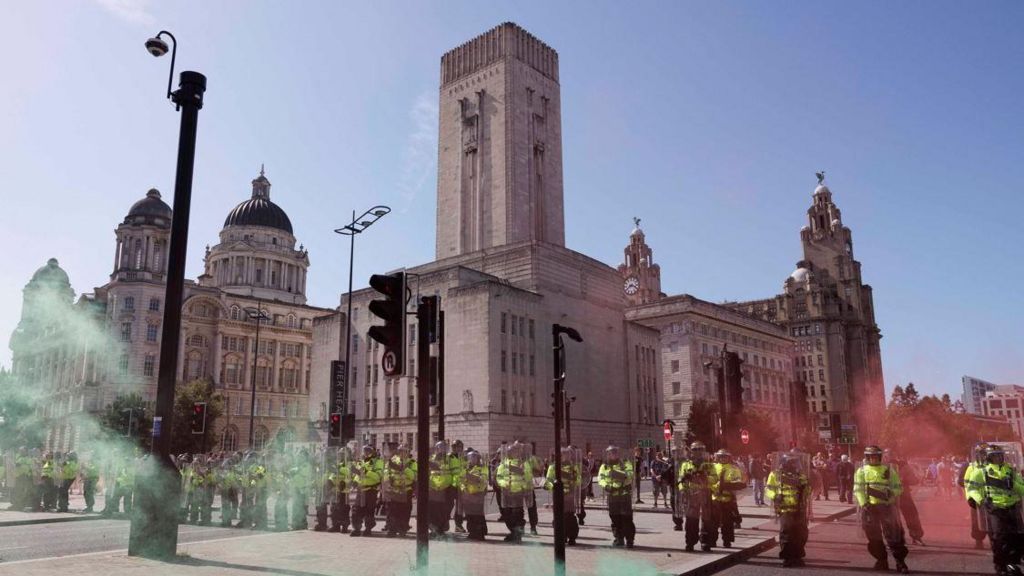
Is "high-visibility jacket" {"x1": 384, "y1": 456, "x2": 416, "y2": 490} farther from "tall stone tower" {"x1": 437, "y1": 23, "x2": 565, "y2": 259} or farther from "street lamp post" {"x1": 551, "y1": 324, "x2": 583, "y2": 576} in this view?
"tall stone tower" {"x1": 437, "y1": 23, "x2": 565, "y2": 259}

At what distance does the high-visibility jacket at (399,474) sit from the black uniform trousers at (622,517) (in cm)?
478

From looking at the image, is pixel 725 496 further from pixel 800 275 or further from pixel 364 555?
pixel 800 275

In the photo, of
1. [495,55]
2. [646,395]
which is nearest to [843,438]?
[646,395]

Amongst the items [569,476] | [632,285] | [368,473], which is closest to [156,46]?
[368,473]

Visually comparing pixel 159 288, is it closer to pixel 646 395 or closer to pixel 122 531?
pixel 646 395

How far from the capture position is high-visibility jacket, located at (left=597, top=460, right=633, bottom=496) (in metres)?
13.8

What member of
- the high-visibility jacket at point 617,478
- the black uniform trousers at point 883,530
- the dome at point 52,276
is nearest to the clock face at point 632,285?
the dome at point 52,276

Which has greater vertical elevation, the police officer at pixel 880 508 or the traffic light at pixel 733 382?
the traffic light at pixel 733 382

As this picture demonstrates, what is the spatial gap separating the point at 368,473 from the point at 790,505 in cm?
912

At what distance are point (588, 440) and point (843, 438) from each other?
33.4m

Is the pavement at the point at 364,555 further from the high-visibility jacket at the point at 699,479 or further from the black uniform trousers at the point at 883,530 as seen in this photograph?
the black uniform trousers at the point at 883,530

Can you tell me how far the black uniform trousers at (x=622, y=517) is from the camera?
13469 mm

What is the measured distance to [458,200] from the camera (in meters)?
71.4

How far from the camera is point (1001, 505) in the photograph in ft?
35.8
